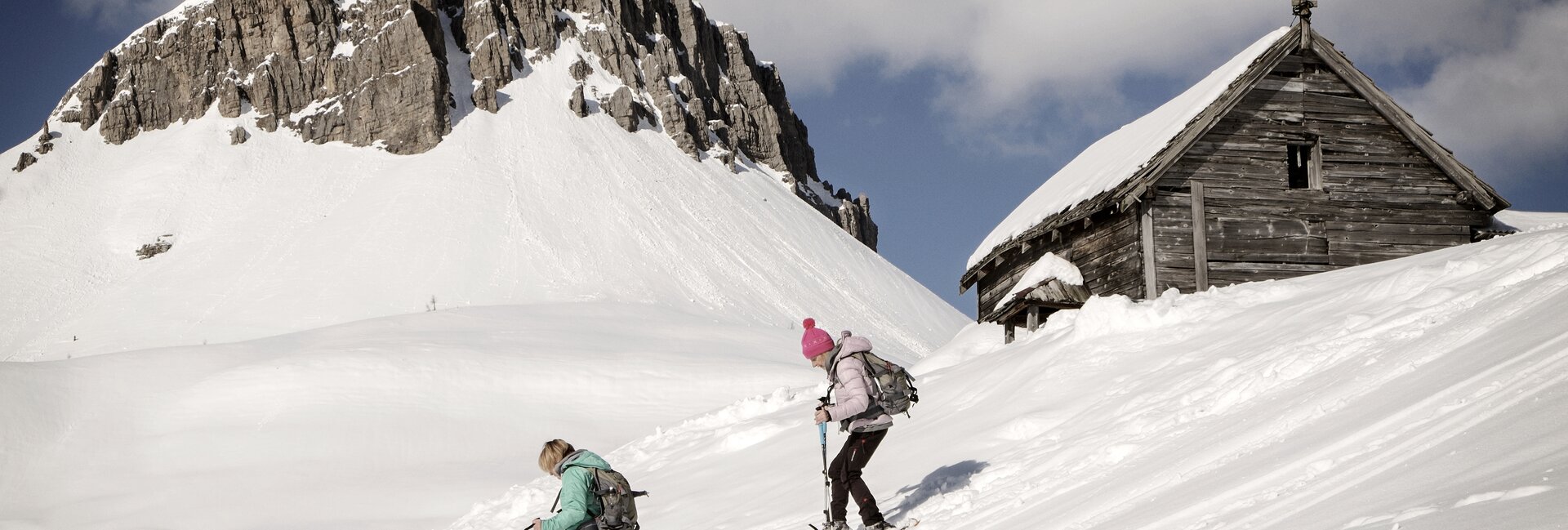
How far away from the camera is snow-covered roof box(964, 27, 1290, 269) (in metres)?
19.5

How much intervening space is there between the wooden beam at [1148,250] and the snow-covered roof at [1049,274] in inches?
76.6

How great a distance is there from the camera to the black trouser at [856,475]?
8.74 metres

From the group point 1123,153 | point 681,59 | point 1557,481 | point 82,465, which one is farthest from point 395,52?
point 1557,481

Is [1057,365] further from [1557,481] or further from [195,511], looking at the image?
[195,511]

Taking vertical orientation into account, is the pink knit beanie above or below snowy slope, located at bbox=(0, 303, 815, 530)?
below

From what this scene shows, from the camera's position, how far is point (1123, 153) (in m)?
21.8

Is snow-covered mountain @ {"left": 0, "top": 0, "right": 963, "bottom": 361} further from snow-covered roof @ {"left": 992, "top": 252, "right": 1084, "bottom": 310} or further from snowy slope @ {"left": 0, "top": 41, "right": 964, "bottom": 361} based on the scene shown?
snow-covered roof @ {"left": 992, "top": 252, "right": 1084, "bottom": 310}

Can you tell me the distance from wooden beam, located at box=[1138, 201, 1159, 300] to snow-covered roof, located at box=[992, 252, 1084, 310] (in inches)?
76.6

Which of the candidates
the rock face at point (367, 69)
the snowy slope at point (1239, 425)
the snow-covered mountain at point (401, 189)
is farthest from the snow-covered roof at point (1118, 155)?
the rock face at point (367, 69)

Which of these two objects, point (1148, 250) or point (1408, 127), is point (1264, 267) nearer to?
point (1148, 250)

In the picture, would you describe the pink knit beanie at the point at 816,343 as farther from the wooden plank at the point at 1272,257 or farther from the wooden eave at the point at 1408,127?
the wooden eave at the point at 1408,127

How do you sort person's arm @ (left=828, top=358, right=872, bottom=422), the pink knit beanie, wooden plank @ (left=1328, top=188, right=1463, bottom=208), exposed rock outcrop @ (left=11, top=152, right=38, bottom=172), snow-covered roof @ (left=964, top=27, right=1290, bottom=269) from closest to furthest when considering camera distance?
person's arm @ (left=828, top=358, right=872, bottom=422) → the pink knit beanie → wooden plank @ (left=1328, top=188, right=1463, bottom=208) → snow-covered roof @ (left=964, top=27, right=1290, bottom=269) → exposed rock outcrop @ (left=11, top=152, right=38, bottom=172)

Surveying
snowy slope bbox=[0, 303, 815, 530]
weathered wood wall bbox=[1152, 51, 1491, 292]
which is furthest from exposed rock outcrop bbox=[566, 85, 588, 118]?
weathered wood wall bbox=[1152, 51, 1491, 292]

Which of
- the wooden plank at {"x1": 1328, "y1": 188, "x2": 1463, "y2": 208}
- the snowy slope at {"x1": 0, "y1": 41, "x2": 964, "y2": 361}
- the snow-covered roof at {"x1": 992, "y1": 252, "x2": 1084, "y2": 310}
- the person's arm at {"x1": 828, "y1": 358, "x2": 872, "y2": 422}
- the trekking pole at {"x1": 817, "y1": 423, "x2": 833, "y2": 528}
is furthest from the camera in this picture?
the snowy slope at {"x1": 0, "y1": 41, "x2": 964, "y2": 361}
